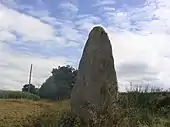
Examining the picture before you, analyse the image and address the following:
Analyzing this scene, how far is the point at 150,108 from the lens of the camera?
1512cm

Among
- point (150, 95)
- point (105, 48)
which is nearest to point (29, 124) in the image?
point (105, 48)

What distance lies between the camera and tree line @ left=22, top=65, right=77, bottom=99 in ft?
84.3

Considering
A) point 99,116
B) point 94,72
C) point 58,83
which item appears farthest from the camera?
point 58,83

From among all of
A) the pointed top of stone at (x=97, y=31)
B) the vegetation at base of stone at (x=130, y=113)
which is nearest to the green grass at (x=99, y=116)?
the vegetation at base of stone at (x=130, y=113)

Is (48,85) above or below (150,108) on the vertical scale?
above

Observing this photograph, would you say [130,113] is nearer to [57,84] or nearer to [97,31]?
[97,31]

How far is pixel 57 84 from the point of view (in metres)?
26.3

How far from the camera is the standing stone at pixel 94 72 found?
11.8 meters

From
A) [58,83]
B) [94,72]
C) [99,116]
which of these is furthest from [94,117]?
[58,83]

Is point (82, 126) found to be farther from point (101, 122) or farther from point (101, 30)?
point (101, 30)

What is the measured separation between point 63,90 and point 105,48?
13.7m

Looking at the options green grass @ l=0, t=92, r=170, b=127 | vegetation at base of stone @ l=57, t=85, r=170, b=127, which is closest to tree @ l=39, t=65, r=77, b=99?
vegetation at base of stone @ l=57, t=85, r=170, b=127

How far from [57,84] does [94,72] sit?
14299 mm

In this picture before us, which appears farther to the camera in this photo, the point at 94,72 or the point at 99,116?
the point at 94,72
